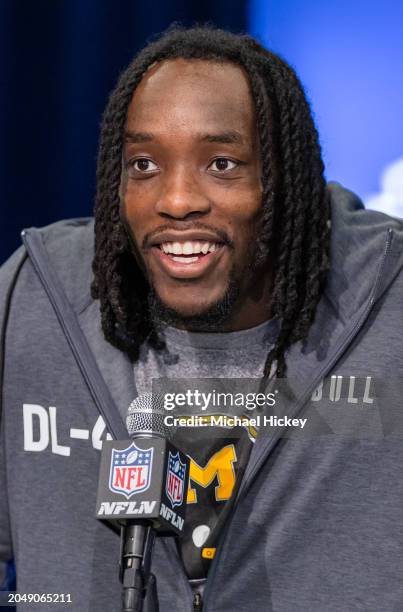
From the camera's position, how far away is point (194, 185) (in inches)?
46.4

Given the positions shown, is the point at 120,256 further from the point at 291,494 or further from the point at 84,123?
the point at 84,123

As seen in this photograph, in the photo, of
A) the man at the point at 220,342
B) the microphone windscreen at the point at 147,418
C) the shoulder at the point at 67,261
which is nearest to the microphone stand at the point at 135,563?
the microphone windscreen at the point at 147,418

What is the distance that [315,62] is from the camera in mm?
1831

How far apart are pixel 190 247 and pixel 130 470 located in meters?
0.38

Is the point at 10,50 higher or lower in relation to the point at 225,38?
higher

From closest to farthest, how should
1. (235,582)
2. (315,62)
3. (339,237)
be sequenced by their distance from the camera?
(235,582) → (339,237) → (315,62)

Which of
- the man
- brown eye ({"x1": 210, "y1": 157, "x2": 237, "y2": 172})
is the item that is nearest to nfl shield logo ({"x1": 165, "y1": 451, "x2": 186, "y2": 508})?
the man

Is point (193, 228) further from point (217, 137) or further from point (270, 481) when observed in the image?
point (270, 481)

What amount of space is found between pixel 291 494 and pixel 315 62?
0.94 meters

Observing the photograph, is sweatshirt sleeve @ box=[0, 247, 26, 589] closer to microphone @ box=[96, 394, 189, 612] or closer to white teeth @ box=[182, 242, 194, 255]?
white teeth @ box=[182, 242, 194, 255]

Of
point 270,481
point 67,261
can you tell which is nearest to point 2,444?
point 67,261

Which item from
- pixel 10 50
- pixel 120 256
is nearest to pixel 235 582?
pixel 120 256

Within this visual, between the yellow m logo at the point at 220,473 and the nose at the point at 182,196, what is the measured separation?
0.31 metres

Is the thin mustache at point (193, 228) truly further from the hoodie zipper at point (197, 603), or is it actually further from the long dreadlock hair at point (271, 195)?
the hoodie zipper at point (197, 603)
